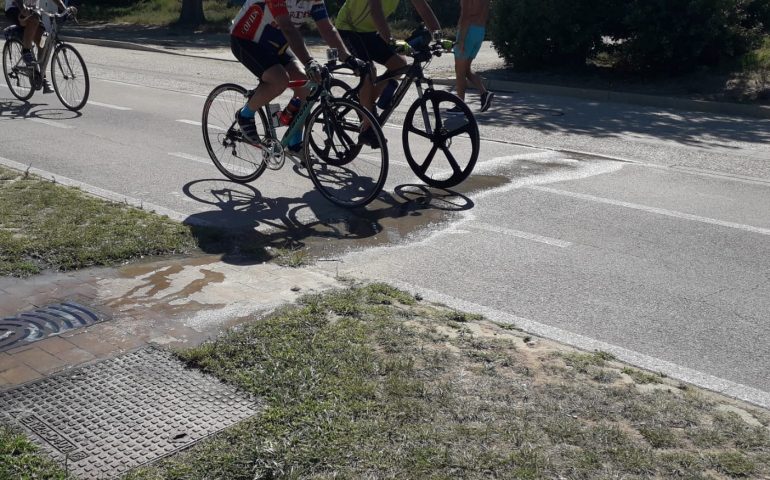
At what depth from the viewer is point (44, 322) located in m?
5.02

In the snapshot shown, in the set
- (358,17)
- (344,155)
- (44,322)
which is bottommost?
(44,322)

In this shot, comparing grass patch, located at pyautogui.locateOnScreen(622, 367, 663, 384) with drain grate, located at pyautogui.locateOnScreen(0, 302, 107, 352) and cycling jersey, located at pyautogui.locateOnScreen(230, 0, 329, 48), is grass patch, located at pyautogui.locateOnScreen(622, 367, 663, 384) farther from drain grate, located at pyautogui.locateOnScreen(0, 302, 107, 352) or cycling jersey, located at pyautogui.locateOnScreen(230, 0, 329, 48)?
cycling jersey, located at pyautogui.locateOnScreen(230, 0, 329, 48)

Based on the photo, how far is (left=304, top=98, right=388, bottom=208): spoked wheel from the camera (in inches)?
299

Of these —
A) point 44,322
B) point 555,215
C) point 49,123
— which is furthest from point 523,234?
point 49,123

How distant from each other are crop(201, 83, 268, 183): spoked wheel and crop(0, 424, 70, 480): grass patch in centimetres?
477

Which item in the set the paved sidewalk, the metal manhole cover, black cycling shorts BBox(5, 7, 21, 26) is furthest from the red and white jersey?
black cycling shorts BBox(5, 7, 21, 26)

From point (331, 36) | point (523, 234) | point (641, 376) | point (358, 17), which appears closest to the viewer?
point (641, 376)

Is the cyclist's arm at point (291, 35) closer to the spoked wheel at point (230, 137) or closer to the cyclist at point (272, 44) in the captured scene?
the cyclist at point (272, 44)

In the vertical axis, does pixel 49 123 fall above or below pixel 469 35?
below

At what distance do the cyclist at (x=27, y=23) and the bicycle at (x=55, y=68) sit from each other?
0.10 m

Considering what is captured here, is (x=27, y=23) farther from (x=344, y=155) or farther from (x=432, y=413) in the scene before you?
(x=432, y=413)

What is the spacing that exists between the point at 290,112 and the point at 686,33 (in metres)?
10.4

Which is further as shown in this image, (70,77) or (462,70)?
(70,77)

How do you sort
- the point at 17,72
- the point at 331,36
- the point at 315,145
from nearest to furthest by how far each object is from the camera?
1. the point at 331,36
2. the point at 315,145
3. the point at 17,72
